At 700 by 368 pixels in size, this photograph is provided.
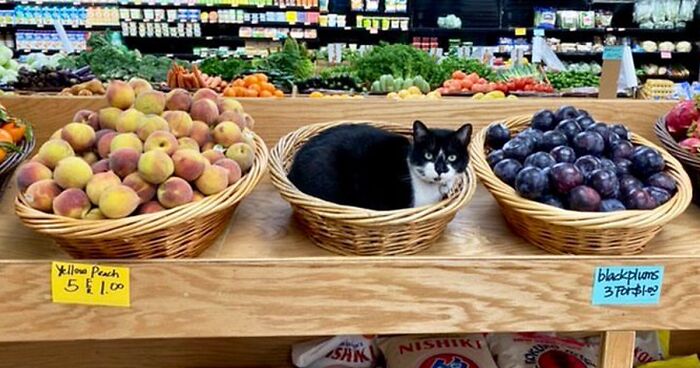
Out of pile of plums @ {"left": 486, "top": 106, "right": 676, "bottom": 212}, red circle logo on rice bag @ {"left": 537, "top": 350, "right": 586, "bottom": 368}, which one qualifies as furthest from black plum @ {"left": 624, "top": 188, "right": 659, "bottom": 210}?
red circle logo on rice bag @ {"left": 537, "top": 350, "right": 586, "bottom": 368}

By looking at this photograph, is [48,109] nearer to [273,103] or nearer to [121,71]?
[273,103]

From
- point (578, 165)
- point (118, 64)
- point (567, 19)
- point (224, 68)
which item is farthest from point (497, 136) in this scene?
point (567, 19)

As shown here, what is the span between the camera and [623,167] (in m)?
1.14

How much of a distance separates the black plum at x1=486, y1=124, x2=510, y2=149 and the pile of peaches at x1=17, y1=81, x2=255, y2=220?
45 cm

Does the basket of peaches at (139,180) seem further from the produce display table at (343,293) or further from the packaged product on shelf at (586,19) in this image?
the packaged product on shelf at (586,19)

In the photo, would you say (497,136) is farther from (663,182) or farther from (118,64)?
(118,64)

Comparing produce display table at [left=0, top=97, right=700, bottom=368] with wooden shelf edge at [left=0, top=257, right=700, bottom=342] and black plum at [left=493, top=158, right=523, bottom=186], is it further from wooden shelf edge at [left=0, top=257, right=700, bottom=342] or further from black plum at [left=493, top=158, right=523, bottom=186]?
black plum at [left=493, top=158, right=523, bottom=186]

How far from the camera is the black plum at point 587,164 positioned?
1087mm

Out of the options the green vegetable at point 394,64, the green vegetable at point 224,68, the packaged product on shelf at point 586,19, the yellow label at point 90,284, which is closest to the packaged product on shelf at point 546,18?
the packaged product on shelf at point 586,19

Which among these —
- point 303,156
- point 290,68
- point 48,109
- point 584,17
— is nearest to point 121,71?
point 290,68

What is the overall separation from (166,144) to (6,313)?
14.4 inches

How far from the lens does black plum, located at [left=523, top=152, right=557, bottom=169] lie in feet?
3.61

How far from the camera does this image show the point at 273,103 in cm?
163

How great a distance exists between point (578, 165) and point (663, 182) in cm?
14
